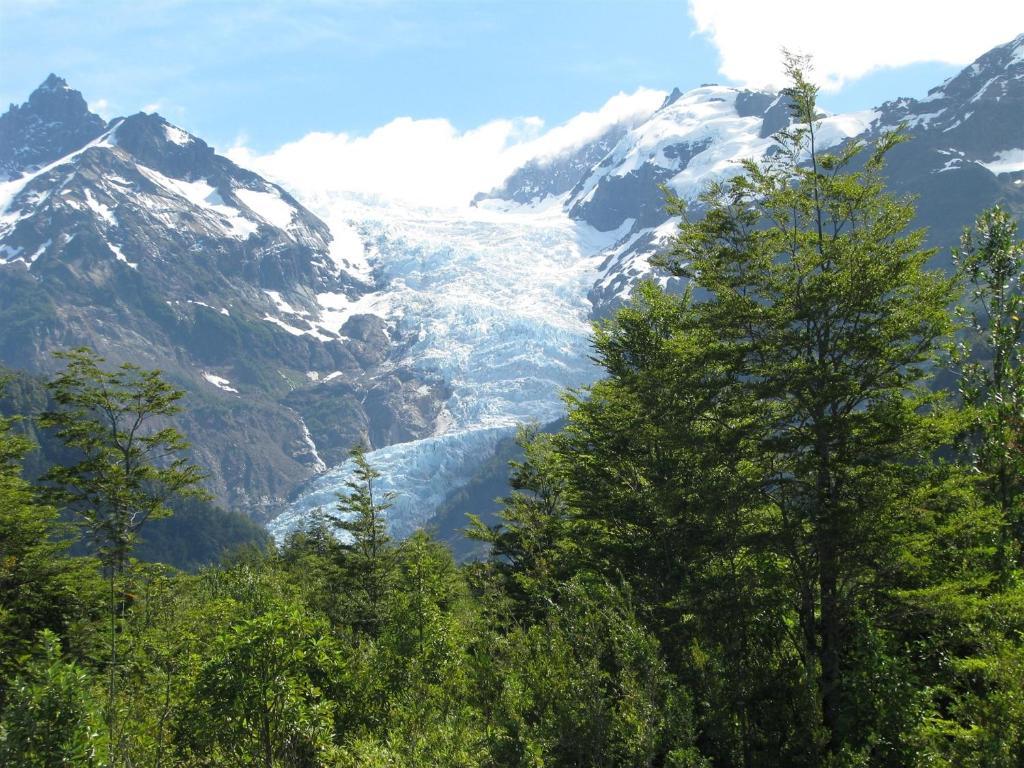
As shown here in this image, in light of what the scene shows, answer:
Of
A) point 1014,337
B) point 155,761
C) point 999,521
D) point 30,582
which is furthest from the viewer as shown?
point 30,582

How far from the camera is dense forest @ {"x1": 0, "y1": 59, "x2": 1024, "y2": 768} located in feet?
40.0

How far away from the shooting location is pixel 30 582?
929 inches

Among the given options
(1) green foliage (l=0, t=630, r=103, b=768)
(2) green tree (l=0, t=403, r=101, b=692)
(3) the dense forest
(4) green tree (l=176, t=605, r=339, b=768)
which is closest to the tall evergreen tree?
(3) the dense forest

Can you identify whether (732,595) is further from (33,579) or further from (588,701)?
(33,579)

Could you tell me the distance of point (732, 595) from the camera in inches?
658

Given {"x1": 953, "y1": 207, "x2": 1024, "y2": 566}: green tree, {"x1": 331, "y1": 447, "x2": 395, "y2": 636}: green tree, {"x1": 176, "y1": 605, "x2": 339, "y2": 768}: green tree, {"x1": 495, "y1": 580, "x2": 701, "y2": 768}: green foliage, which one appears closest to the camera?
{"x1": 495, "y1": 580, "x2": 701, "y2": 768}: green foliage

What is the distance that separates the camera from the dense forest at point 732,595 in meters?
12.2

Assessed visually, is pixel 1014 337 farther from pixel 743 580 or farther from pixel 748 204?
pixel 743 580

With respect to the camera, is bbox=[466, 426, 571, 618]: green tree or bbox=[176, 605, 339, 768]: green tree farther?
bbox=[466, 426, 571, 618]: green tree

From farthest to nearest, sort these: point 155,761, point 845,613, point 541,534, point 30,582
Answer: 1. point 541,534
2. point 30,582
3. point 845,613
4. point 155,761

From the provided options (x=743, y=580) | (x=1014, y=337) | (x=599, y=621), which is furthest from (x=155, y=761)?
(x=1014, y=337)

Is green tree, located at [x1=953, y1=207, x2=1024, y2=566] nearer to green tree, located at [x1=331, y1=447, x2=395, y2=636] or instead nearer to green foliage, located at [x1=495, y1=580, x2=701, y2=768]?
green foliage, located at [x1=495, y1=580, x2=701, y2=768]

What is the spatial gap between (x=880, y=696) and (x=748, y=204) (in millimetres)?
11647

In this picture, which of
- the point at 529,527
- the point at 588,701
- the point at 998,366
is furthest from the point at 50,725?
the point at 529,527
